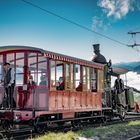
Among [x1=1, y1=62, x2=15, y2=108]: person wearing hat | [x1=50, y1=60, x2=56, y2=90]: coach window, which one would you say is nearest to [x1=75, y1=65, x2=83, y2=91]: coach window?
[x1=50, y1=60, x2=56, y2=90]: coach window

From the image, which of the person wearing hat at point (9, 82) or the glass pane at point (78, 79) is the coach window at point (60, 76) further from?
the person wearing hat at point (9, 82)

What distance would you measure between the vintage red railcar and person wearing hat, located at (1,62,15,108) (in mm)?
405

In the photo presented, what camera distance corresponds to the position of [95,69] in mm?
19984

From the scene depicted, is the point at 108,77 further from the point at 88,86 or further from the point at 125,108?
the point at 88,86

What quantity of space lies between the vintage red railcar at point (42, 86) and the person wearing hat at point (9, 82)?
40cm

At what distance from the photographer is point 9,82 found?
1449 centimetres

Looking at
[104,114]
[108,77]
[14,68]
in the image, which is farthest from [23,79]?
[108,77]

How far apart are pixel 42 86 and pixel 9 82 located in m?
1.38

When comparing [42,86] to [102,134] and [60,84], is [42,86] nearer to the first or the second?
[60,84]

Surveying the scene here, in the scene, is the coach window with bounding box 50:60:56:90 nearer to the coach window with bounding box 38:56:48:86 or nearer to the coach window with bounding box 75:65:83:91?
the coach window with bounding box 38:56:48:86

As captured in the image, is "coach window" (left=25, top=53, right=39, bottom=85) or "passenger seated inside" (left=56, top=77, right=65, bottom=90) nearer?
"coach window" (left=25, top=53, right=39, bottom=85)

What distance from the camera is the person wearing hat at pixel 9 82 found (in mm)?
14383

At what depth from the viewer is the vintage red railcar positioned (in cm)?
1485

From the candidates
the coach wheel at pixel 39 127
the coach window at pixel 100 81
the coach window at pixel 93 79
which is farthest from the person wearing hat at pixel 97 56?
the coach wheel at pixel 39 127
